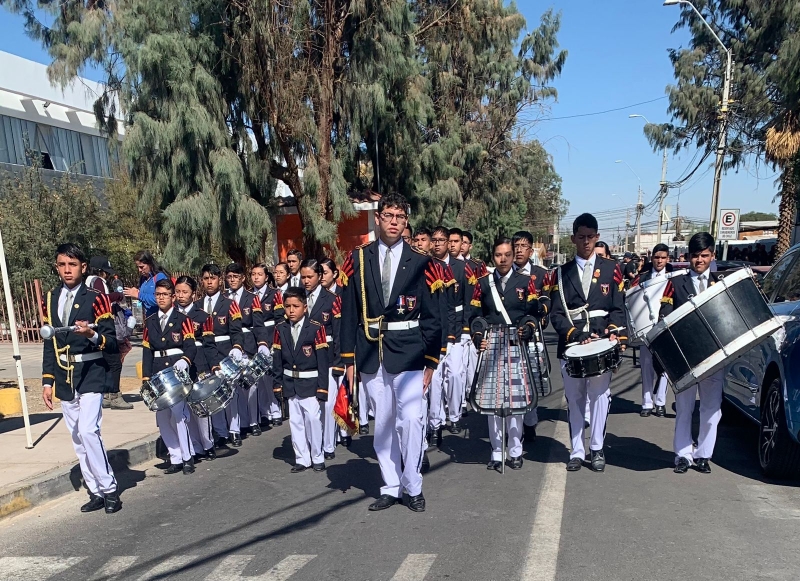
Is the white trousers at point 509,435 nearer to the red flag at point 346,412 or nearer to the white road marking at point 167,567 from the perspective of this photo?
the red flag at point 346,412

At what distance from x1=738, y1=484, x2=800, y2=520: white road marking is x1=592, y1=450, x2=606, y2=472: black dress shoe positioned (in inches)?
42.3

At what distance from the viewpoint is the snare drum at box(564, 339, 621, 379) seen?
5676 millimetres

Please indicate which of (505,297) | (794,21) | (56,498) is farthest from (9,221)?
(794,21)

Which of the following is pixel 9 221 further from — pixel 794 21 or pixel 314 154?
pixel 794 21

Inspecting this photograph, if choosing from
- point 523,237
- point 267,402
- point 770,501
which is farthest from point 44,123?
point 770,501

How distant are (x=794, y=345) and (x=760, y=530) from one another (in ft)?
5.04

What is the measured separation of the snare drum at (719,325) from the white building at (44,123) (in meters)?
23.6

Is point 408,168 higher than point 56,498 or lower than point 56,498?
higher

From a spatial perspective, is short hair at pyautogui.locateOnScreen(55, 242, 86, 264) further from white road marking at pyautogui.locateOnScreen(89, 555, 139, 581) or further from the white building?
the white building

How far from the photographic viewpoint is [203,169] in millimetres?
14688

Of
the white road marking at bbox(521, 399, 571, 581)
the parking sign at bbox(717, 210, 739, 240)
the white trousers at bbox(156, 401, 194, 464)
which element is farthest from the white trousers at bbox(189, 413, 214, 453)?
the parking sign at bbox(717, 210, 739, 240)

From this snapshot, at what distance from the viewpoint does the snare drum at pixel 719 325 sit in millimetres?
5348

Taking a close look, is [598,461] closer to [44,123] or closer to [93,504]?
[93,504]

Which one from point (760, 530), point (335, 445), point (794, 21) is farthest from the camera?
point (794, 21)
